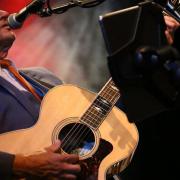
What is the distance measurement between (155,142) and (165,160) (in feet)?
0.35

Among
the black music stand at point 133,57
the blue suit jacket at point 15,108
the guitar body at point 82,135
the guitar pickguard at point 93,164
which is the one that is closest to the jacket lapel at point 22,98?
the blue suit jacket at point 15,108

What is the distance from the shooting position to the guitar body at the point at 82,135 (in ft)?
5.06

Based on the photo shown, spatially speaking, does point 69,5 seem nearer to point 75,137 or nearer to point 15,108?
point 75,137

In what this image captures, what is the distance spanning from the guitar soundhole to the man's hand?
11 cm

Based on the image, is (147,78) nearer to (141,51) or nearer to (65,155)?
(141,51)

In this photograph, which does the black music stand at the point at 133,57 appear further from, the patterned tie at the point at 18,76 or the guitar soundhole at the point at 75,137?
the patterned tie at the point at 18,76

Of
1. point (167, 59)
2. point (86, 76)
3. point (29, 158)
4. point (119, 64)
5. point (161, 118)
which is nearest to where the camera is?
point (167, 59)

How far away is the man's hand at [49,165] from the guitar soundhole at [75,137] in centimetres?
11

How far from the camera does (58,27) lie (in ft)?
8.05

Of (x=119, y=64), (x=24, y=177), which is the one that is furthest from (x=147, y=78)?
(x=24, y=177)

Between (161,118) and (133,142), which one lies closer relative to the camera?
(133,142)

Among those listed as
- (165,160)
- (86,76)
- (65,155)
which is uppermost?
(65,155)

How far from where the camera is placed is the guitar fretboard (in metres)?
1.62

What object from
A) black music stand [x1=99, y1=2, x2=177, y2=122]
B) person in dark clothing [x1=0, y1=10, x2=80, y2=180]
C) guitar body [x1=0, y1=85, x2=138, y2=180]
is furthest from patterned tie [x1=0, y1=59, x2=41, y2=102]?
black music stand [x1=99, y1=2, x2=177, y2=122]
